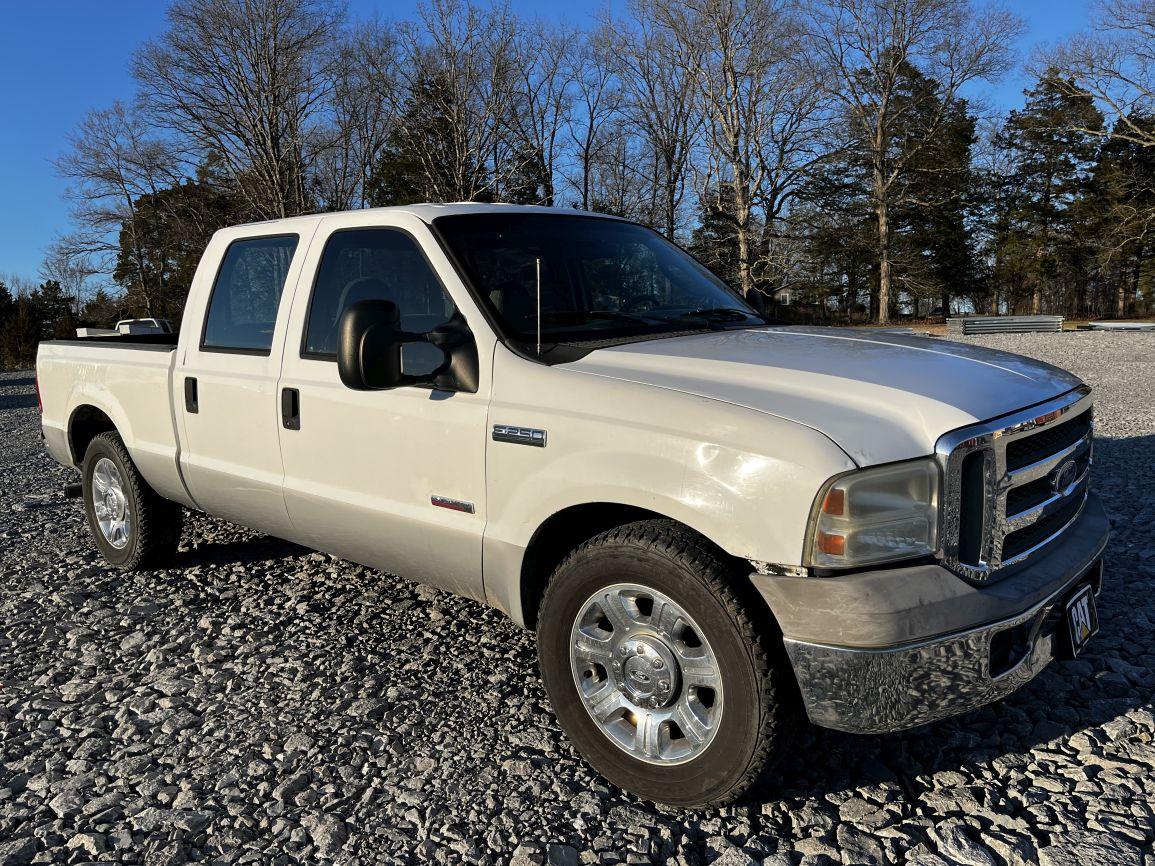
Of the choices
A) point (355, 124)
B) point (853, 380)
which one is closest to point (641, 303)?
point (853, 380)

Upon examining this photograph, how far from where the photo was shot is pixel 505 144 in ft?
107

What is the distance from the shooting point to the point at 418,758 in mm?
2871

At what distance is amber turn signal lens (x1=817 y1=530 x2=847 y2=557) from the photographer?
2129mm

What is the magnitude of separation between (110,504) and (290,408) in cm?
217

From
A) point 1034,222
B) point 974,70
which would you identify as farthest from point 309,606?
point 1034,222

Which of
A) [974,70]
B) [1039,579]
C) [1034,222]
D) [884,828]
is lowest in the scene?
[884,828]

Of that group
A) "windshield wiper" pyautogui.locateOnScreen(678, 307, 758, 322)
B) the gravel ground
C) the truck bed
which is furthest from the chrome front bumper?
the truck bed

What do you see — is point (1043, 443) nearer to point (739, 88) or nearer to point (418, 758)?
point (418, 758)

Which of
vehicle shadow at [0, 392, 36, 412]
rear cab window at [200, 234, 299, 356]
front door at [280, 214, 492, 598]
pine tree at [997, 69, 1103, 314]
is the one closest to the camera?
front door at [280, 214, 492, 598]

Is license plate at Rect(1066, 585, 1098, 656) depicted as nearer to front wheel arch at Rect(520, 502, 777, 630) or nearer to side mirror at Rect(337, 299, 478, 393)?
front wheel arch at Rect(520, 502, 777, 630)

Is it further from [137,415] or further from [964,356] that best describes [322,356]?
[964,356]

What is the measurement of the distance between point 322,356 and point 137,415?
1710 millimetres

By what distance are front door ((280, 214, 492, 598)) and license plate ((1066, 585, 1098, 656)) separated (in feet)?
6.28

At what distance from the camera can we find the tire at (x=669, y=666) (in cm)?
226
